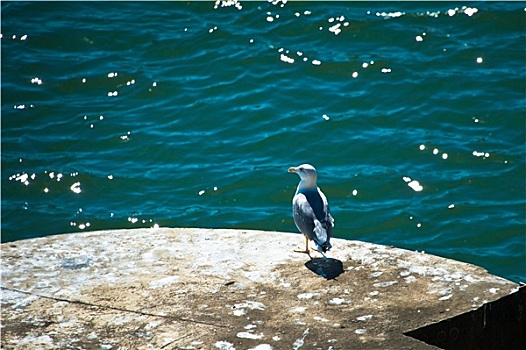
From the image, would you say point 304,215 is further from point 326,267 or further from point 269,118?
point 269,118

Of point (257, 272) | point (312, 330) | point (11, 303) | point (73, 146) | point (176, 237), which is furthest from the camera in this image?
point (73, 146)

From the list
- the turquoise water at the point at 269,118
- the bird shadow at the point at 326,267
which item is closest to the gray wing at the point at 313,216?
the bird shadow at the point at 326,267

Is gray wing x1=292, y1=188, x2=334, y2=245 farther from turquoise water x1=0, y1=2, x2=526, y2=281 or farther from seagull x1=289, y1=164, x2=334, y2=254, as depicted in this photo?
turquoise water x1=0, y1=2, x2=526, y2=281

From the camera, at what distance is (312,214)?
4949 millimetres

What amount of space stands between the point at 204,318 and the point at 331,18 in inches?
294

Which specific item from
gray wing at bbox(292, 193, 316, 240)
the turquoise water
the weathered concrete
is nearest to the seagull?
gray wing at bbox(292, 193, 316, 240)

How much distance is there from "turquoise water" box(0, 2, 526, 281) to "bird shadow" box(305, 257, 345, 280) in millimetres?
3151

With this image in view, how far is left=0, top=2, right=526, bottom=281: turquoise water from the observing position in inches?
324

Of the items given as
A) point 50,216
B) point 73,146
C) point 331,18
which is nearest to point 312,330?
point 50,216

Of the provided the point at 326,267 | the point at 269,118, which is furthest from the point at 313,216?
the point at 269,118

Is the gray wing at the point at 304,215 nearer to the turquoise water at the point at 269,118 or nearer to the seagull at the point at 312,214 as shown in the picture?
the seagull at the point at 312,214

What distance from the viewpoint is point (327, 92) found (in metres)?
9.91

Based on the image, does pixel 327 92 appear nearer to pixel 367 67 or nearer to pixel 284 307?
pixel 367 67

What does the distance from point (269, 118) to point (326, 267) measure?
522 cm
